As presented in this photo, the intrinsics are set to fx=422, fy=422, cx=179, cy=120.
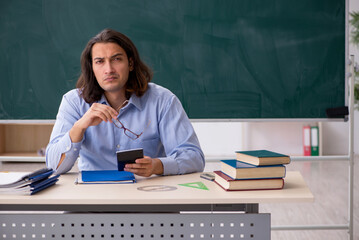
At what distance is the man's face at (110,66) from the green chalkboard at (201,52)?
795 millimetres

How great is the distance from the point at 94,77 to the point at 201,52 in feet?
3.02

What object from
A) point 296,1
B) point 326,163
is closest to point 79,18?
point 296,1

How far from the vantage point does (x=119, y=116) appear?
6.48ft

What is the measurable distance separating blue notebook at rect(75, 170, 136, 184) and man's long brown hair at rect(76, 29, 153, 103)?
1.63 ft

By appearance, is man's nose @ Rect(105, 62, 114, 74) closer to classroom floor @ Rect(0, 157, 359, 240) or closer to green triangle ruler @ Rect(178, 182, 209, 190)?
green triangle ruler @ Rect(178, 182, 209, 190)

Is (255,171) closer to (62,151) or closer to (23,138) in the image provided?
(62,151)

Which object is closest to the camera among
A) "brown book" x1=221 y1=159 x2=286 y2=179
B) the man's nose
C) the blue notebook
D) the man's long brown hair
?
"brown book" x1=221 y1=159 x2=286 y2=179

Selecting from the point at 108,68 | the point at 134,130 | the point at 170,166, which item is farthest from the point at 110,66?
the point at 170,166

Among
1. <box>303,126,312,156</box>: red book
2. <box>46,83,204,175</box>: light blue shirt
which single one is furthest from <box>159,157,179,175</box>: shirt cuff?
<box>303,126,312,156</box>: red book

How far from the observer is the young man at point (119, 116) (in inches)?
75.7

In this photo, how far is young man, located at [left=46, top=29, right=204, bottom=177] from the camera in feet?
6.31

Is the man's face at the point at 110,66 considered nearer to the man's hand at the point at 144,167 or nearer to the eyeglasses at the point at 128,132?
the eyeglasses at the point at 128,132

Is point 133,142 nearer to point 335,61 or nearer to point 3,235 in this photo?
point 3,235

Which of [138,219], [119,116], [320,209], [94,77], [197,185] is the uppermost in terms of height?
[94,77]
